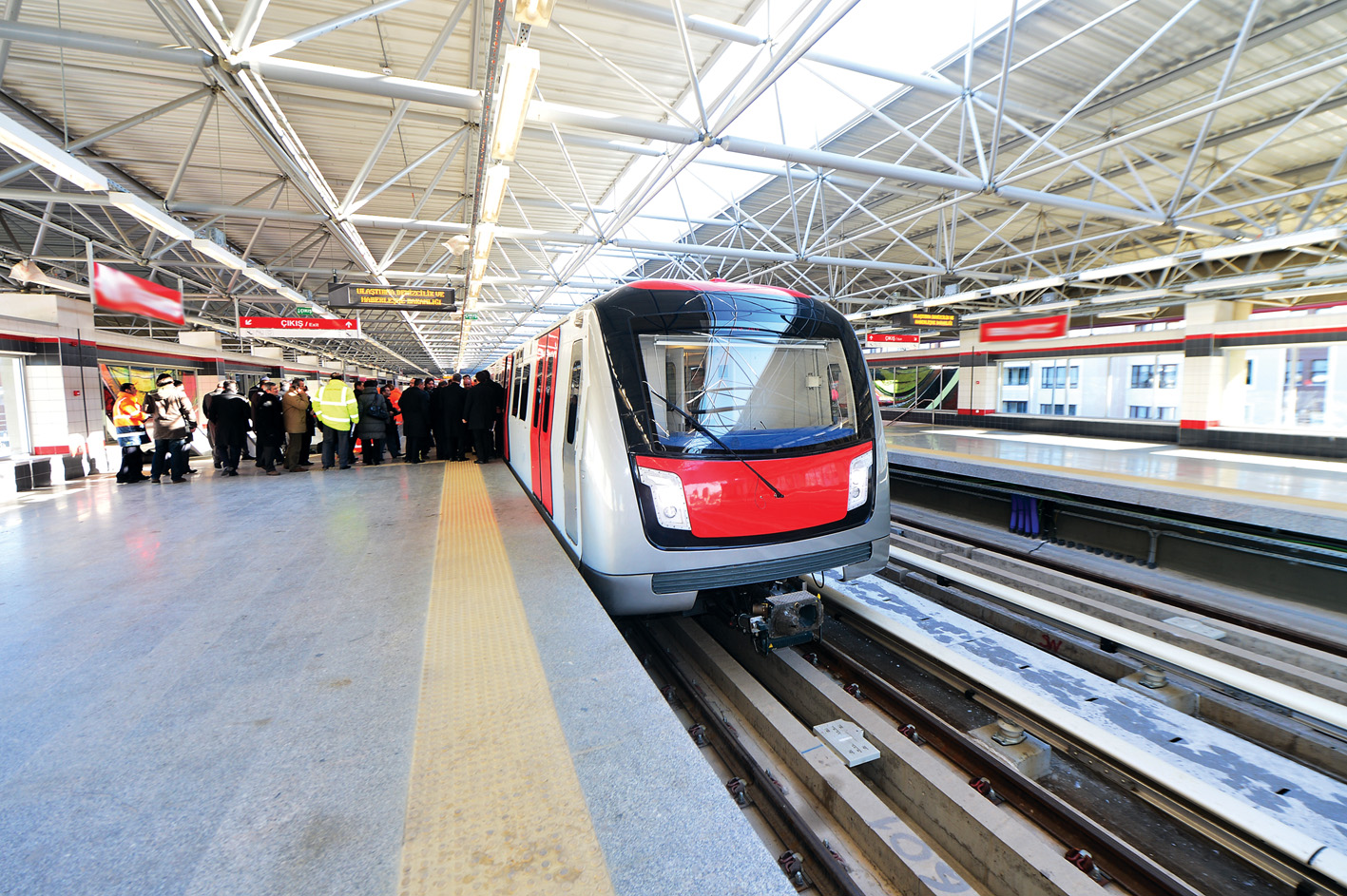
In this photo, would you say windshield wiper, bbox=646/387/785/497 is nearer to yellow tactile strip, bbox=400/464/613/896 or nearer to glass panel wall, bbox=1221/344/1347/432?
yellow tactile strip, bbox=400/464/613/896

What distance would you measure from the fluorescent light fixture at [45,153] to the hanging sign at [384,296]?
286 inches

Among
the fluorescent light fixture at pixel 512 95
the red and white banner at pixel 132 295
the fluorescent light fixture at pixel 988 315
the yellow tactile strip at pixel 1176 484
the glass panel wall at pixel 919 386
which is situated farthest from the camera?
the glass panel wall at pixel 919 386

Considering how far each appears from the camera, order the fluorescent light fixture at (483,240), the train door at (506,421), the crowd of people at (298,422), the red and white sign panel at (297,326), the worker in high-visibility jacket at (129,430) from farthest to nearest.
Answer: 1. the red and white sign panel at (297,326)
2. the train door at (506,421)
3. the fluorescent light fixture at (483,240)
4. the crowd of people at (298,422)
5. the worker in high-visibility jacket at (129,430)

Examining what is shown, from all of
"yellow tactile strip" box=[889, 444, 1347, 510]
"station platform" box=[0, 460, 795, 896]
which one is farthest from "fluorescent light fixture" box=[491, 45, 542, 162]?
"yellow tactile strip" box=[889, 444, 1347, 510]

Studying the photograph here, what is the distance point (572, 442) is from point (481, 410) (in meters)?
6.74

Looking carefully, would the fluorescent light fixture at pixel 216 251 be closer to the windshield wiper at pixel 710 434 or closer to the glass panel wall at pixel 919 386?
the windshield wiper at pixel 710 434

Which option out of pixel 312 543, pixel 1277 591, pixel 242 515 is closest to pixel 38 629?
pixel 312 543

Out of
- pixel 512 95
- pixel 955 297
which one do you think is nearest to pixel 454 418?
pixel 512 95

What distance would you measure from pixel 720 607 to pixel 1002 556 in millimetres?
3995

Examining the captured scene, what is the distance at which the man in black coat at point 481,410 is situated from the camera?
10.1 m

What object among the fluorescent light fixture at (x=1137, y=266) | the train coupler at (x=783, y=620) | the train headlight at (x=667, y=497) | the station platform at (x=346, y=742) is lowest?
the train coupler at (x=783, y=620)

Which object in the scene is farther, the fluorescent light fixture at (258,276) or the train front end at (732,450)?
the fluorescent light fixture at (258,276)

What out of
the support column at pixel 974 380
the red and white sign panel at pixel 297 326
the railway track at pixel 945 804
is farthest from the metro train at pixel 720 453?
the support column at pixel 974 380

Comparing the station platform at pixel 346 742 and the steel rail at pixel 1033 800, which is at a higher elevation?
the station platform at pixel 346 742
